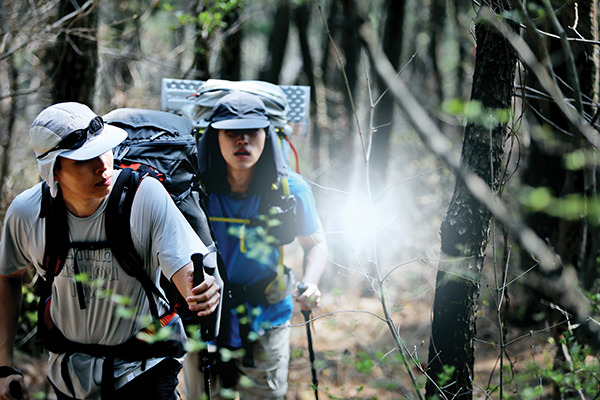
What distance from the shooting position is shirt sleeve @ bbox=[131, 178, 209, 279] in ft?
7.80

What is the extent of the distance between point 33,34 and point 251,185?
7.66 feet

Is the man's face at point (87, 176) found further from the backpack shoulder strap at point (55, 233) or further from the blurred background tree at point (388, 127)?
the blurred background tree at point (388, 127)

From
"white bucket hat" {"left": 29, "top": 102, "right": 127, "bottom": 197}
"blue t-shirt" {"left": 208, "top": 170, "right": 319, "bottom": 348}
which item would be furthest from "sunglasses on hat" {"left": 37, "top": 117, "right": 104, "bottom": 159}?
"blue t-shirt" {"left": 208, "top": 170, "right": 319, "bottom": 348}

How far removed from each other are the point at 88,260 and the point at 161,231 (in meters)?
0.37

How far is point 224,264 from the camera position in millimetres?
3318

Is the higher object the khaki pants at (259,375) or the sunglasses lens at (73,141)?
the sunglasses lens at (73,141)

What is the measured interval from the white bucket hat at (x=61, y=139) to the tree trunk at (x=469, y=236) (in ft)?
5.46

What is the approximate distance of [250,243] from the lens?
3.27m

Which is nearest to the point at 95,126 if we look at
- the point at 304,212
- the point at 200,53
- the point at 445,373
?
the point at 304,212

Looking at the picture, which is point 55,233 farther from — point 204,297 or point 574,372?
point 574,372

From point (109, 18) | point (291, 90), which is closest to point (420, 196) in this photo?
point (109, 18)

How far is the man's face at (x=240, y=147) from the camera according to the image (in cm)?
334

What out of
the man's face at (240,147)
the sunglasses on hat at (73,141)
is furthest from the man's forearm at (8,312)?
the man's face at (240,147)

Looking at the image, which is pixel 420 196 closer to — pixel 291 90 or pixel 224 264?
pixel 291 90
